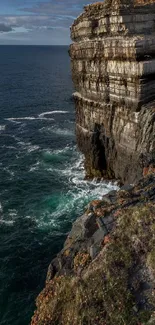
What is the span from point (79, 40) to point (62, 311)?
4075 centimetres

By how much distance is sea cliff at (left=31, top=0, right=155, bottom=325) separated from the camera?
16.7m

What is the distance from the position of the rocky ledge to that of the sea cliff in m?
0.05

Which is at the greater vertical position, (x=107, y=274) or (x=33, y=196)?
(x=107, y=274)

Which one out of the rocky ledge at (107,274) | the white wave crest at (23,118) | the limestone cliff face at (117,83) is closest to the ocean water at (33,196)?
the white wave crest at (23,118)

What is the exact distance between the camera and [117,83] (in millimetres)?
39500

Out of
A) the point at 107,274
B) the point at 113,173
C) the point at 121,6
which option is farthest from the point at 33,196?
the point at 107,274

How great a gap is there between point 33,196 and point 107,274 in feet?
95.4

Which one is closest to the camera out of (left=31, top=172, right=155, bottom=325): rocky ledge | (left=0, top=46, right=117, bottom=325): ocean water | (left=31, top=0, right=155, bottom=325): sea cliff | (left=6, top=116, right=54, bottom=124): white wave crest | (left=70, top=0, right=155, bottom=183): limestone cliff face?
(left=31, top=172, right=155, bottom=325): rocky ledge

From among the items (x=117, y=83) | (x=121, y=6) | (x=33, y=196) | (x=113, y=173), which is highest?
(x=121, y=6)

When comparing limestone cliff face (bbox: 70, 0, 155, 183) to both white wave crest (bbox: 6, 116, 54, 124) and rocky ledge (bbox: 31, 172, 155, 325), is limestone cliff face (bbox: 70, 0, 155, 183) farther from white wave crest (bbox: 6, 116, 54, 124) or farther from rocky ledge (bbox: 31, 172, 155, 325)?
white wave crest (bbox: 6, 116, 54, 124)

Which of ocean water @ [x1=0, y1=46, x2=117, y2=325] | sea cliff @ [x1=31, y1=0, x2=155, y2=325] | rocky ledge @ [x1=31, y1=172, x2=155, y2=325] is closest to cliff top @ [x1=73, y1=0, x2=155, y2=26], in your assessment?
sea cliff @ [x1=31, y1=0, x2=155, y2=325]

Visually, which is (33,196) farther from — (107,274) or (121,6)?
(107,274)

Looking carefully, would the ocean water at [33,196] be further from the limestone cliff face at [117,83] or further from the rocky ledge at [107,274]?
the rocky ledge at [107,274]

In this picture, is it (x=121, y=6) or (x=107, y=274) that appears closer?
(x=107, y=274)
